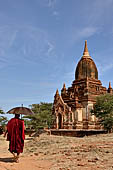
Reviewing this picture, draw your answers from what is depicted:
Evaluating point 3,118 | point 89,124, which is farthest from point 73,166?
point 89,124

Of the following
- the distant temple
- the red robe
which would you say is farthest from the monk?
the distant temple

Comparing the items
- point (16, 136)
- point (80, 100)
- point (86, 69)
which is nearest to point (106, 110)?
point (80, 100)

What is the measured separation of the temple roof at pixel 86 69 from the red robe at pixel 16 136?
30105mm

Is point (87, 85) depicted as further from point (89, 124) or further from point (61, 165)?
point (61, 165)

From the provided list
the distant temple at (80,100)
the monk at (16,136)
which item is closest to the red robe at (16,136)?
the monk at (16,136)

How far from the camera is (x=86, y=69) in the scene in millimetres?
38406

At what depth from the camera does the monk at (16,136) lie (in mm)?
8335

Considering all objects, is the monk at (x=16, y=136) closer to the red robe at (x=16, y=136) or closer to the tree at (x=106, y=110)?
the red robe at (x=16, y=136)

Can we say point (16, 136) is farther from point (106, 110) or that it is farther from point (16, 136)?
point (106, 110)

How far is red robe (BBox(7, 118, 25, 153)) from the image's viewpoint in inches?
329

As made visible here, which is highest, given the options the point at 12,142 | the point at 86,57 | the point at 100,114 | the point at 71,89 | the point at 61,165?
the point at 86,57

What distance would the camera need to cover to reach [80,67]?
128 ft

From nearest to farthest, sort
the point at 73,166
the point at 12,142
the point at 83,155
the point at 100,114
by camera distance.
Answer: the point at 73,166 < the point at 12,142 < the point at 83,155 < the point at 100,114

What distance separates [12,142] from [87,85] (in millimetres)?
27378
